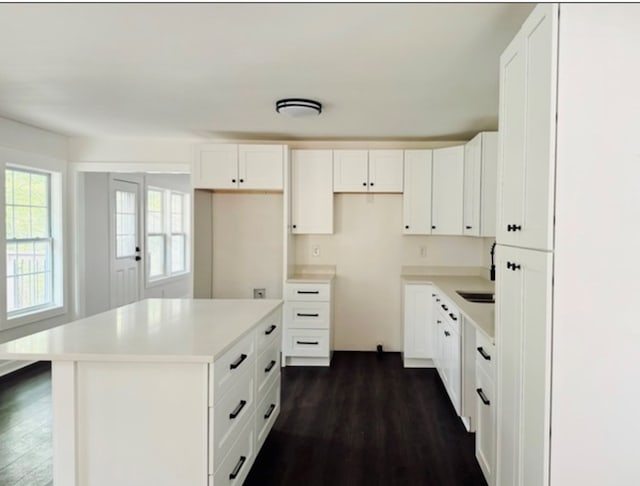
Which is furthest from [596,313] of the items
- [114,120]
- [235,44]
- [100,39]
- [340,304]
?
[114,120]

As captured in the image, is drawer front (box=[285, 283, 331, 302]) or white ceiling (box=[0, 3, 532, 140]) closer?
white ceiling (box=[0, 3, 532, 140])

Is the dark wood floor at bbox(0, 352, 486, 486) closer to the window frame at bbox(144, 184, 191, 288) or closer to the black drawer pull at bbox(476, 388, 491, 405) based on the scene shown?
the black drawer pull at bbox(476, 388, 491, 405)

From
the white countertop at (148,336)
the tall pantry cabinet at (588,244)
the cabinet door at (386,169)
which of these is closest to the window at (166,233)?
the cabinet door at (386,169)

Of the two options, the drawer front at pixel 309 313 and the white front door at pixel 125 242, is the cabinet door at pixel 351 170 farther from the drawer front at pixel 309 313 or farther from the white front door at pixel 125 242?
the white front door at pixel 125 242

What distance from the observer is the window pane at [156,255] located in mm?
6305

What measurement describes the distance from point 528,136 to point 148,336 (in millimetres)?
1790

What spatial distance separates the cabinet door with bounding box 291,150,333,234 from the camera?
14.2 ft

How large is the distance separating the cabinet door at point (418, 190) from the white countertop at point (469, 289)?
500 mm

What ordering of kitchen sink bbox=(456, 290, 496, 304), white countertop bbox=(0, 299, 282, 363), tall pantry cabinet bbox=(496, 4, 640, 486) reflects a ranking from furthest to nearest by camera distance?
kitchen sink bbox=(456, 290, 496, 304)
white countertop bbox=(0, 299, 282, 363)
tall pantry cabinet bbox=(496, 4, 640, 486)

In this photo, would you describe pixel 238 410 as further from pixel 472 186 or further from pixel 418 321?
pixel 472 186

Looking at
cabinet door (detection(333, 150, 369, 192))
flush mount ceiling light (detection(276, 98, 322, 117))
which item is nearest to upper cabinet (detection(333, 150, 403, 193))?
cabinet door (detection(333, 150, 369, 192))

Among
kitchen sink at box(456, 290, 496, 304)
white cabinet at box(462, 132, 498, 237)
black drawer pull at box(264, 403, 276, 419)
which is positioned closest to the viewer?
black drawer pull at box(264, 403, 276, 419)

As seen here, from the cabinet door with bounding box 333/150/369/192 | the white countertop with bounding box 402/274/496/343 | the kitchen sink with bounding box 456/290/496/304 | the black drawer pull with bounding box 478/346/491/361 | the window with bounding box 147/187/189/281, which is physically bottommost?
the black drawer pull with bounding box 478/346/491/361

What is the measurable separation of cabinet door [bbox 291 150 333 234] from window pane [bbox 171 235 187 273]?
3.30 metres
